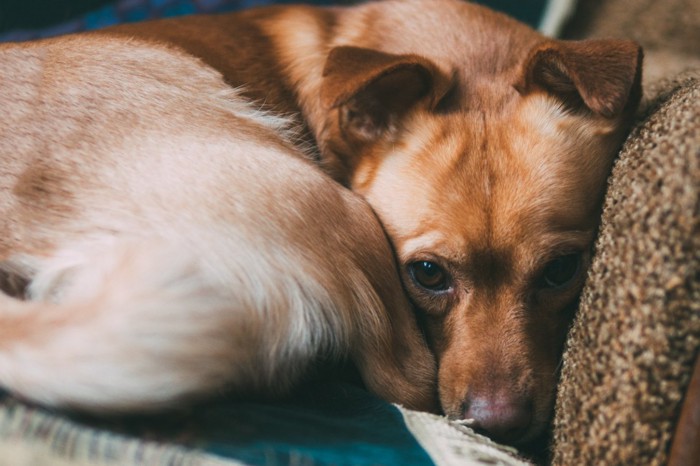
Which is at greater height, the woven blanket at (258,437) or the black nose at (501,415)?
the woven blanket at (258,437)

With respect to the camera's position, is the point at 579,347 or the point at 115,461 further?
the point at 579,347

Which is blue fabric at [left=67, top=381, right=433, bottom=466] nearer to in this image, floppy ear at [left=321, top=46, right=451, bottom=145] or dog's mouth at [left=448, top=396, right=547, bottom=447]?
dog's mouth at [left=448, top=396, right=547, bottom=447]

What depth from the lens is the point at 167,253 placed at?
1360 millimetres

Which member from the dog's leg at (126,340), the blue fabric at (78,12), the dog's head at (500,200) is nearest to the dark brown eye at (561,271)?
the dog's head at (500,200)

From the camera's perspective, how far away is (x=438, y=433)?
1.45 meters

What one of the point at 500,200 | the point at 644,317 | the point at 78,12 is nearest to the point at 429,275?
the point at 500,200

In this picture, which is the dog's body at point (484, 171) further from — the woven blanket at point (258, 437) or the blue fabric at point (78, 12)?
the blue fabric at point (78, 12)

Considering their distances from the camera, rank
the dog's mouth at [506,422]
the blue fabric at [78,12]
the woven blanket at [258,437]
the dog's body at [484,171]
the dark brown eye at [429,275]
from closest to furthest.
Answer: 1. the woven blanket at [258,437]
2. the dog's mouth at [506,422]
3. the dog's body at [484,171]
4. the dark brown eye at [429,275]
5. the blue fabric at [78,12]

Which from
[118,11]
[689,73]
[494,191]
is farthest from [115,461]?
[118,11]

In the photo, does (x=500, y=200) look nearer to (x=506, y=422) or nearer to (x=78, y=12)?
(x=506, y=422)

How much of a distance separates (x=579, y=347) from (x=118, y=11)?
9.11 feet

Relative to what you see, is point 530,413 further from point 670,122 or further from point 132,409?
point 132,409

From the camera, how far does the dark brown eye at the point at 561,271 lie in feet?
5.73

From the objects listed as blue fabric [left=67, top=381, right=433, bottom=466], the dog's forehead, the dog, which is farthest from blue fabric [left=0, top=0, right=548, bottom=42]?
blue fabric [left=67, top=381, right=433, bottom=466]
